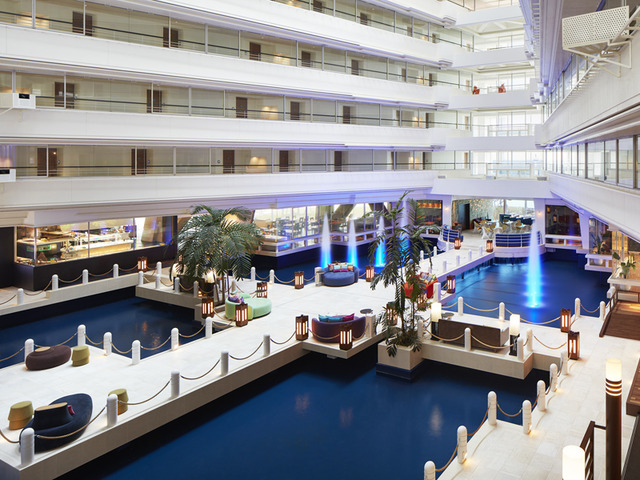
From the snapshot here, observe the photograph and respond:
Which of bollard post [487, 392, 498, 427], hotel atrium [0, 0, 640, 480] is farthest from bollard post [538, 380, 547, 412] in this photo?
bollard post [487, 392, 498, 427]

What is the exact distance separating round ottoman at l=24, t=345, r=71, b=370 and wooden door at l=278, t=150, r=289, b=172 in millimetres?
17511

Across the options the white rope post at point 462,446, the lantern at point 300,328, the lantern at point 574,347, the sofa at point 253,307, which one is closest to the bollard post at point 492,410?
the white rope post at point 462,446

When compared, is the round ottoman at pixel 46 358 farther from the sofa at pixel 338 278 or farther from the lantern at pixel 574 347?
the lantern at pixel 574 347

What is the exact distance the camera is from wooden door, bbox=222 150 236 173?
2672cm

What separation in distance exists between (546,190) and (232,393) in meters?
26.3

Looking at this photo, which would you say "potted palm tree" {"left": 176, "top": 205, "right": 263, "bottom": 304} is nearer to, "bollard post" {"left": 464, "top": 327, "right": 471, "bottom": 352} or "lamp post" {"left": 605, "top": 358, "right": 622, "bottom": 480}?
"bollard post" {"left": 464, "top": 327, "right": 471, "bottom": 352}

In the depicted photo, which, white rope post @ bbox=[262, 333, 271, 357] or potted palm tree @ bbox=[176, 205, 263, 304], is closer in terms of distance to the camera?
white rope post @ bbox=[262, 333, 271, 357]

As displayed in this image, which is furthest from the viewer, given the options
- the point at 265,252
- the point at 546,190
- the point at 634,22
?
the point at 546,190

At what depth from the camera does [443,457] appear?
34.2ft

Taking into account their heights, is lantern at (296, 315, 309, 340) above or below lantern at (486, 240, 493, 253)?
below

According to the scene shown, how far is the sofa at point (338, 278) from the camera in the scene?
75.2 feet

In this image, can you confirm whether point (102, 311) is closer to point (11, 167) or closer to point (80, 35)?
point (11, 167)

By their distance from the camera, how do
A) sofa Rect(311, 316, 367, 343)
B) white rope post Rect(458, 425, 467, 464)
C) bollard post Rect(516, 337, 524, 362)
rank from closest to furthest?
white rope post Rect(458, 425, 467, 464)
bollard post Rect(516, 337, 524, 362)
sofa Rect(311, 316, 367, 343)

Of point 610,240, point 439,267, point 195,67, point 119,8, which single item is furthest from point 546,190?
point 119,8
